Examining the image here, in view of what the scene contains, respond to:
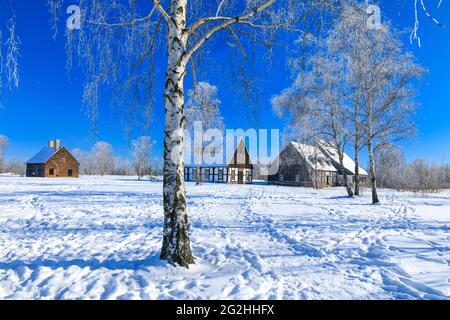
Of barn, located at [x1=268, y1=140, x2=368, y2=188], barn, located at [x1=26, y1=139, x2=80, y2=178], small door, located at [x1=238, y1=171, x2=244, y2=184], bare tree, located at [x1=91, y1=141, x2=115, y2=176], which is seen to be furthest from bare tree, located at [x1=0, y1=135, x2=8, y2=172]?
barn, located at [x1=268, y1=140, x2=368, y2=188]

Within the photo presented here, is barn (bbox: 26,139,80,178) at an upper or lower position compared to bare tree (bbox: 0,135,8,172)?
lower

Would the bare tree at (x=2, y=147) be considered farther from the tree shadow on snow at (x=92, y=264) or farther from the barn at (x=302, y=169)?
the tree shadow on snow at (x=92, y=264)

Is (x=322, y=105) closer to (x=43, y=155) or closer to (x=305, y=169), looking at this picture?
(x=305, y=169)

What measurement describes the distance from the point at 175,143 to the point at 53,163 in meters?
58.6

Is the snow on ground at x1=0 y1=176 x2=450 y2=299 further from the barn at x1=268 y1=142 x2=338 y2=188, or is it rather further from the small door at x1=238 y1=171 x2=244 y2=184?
the small door at x1=238 y1=171 x2=244 y2=184

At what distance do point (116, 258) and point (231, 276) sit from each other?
2201 millimetres

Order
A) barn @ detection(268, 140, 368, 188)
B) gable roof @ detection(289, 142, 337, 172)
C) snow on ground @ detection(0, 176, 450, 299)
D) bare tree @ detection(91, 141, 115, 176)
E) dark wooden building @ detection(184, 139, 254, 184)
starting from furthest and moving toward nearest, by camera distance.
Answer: bare tree @ detection(91, 141, 115, 176)
dark wooden building @ detection(184, 139, 254, 184)
barn @ detection(268, 140, 368, 188)
gable roof @ detection(289, 142, 337, 172)
snow on ground @ detection(0, 176, 450, 299)

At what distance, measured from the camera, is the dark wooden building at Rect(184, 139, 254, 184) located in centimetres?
3994

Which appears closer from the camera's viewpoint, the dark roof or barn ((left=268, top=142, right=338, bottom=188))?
barn ((left=268, top=142, right=338, bottom=188))

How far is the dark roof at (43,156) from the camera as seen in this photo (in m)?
52.2

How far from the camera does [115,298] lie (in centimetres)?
322

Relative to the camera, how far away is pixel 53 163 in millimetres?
52656

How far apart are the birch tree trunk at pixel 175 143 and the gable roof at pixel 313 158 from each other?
3102cm
